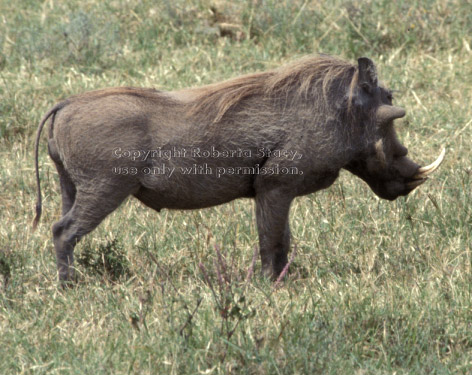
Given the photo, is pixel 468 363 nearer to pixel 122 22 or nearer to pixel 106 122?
pixel 106 122

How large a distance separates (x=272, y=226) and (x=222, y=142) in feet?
1.73

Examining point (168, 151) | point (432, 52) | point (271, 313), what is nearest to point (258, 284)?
point (271, 313)

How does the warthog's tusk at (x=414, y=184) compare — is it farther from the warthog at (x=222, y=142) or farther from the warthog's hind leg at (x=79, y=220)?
the warthog's hind leg at (x=79, y=220)

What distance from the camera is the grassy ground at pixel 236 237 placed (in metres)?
3.54

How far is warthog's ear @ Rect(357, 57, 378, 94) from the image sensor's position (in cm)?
438

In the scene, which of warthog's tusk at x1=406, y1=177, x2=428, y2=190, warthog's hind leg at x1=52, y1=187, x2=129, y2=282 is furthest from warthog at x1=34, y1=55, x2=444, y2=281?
warthog's tusk at x1=406, y1=177, x2=428, y2=190

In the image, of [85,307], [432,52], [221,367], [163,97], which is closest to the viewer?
[221,367]

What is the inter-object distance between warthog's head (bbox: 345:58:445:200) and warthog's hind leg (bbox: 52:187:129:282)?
4.33ft

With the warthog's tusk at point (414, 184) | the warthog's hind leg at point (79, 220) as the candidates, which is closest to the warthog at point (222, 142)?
the warthog's hind leg at point (79, 220)

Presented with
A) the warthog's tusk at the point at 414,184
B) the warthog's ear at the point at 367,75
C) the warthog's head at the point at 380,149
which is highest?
the warthog's ear at the point at 367,75

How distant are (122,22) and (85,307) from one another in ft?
15.8

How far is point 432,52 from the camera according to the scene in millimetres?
7770

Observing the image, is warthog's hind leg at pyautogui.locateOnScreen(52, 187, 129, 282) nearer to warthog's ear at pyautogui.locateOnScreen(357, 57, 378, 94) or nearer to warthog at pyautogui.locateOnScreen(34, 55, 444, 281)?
warthog at pyautogui.locateOnScreen(34, 55, 444, 281)

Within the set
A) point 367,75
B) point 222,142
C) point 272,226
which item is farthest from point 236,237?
point 367,75
